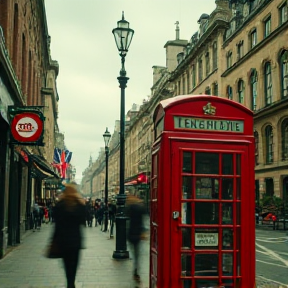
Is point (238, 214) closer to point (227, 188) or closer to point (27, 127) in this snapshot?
point (227, 188)

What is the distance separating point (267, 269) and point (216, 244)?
229 inches

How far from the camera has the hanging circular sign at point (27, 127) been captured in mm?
14812

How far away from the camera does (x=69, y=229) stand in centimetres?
747

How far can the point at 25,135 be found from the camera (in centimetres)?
1502

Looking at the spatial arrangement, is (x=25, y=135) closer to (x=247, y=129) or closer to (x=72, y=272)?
(x=72, y=272)

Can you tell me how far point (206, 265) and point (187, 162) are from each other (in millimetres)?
1447

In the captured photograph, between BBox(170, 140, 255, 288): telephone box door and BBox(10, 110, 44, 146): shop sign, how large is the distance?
9416mm

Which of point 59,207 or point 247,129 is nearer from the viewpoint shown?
point 247,129

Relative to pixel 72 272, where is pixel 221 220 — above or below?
above

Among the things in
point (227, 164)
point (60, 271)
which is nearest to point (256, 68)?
point (60, 271)

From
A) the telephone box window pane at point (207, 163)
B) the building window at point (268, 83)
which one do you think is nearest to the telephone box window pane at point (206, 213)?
the telephone box window pane at point (207, 163)

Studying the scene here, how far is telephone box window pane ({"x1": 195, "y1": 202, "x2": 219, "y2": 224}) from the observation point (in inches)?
257

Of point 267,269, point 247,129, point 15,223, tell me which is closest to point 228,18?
point 15,223

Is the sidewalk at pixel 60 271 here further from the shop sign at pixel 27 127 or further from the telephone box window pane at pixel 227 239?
the shop sign at pixel 27 127
